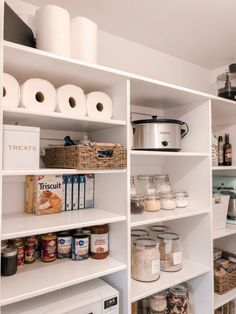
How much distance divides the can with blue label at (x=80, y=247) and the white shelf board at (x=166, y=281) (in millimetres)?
324

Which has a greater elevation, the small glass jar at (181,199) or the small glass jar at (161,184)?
the small glass jar at (161,184)

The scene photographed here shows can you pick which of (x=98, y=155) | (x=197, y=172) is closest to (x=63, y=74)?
(x=98, y=155)

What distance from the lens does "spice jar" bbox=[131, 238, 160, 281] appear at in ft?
4.81

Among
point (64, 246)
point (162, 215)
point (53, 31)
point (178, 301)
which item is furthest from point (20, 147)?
point (178, 301)

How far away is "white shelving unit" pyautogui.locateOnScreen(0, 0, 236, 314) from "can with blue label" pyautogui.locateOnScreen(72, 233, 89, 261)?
0.05 metres

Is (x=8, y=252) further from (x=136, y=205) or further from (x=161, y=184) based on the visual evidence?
(x=161, y=184)

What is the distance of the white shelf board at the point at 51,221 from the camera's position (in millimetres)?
1033

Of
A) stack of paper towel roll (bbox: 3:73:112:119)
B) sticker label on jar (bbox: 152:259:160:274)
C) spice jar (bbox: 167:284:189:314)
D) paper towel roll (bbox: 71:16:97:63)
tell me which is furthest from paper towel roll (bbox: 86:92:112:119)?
spice jar (bbox: 167:284:189:314)

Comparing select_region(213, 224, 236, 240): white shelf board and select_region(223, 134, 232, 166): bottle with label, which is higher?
select_region(223, 134, 232, 166): bottle with label

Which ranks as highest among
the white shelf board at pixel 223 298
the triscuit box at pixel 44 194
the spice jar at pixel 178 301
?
the triscuit box at pixel 44 194

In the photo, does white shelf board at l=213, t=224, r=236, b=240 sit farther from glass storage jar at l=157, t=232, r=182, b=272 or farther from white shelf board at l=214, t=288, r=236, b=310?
white shelf board at l=214, t=288, r=236, b=310

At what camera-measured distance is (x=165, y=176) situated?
1.85m

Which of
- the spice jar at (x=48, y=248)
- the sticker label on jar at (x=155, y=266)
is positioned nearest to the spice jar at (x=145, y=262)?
the sticker label on jar at (x=155, y=266)

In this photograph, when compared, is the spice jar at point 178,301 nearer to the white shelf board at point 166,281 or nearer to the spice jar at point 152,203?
the white shelf board at point 166,281
